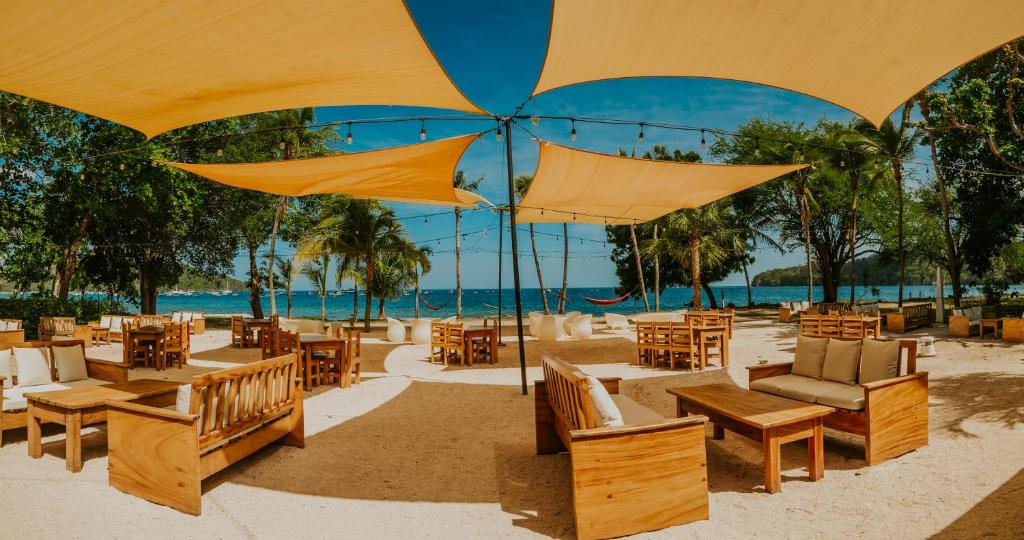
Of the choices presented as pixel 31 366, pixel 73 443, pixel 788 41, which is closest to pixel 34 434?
pixel 73 443

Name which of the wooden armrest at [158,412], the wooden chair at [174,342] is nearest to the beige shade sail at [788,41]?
the wooden armrest at [158,412]

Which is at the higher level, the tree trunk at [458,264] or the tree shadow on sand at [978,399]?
the tree trunk at [458,264]

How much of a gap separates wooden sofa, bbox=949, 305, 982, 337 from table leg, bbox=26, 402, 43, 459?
15.1m

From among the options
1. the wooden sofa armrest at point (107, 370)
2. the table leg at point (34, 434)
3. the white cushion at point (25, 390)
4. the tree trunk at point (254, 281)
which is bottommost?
the table leg at point (34, 434)

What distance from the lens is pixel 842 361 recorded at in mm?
4324

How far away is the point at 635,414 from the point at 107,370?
5.02 m

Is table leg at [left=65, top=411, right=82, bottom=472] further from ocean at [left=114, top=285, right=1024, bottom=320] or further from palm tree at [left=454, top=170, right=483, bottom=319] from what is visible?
ocean at [left=114, top=285, right=1024, bottom=320]

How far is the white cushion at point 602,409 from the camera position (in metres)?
2.77

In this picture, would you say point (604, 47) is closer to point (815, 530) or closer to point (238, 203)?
point (815, 530)

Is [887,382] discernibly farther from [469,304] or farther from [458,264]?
[469,304]

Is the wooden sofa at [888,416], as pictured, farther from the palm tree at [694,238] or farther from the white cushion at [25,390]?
the palm tree at [694,238]

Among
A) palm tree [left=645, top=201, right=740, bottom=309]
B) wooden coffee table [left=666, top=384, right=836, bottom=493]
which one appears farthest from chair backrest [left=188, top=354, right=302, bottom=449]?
palm tree [left=645, top=201, right=740, bottom=309]

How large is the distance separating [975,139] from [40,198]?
2775 centimetres

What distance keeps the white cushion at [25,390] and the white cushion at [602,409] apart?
444 centimetres
